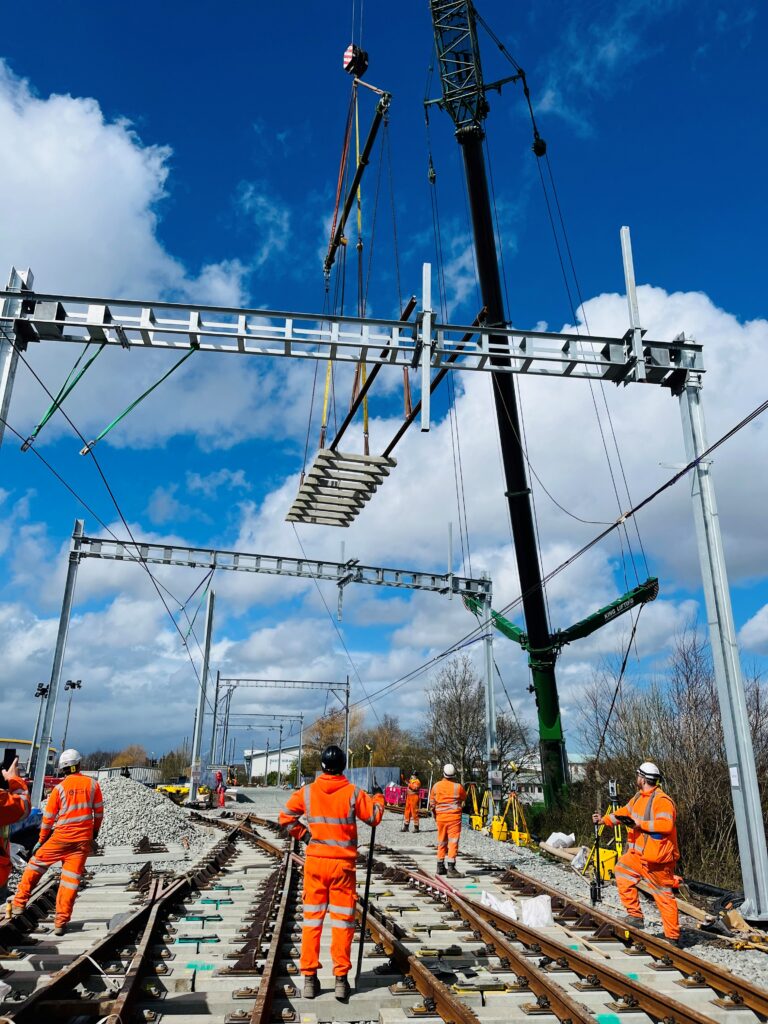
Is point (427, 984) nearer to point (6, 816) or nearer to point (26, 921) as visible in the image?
point (6, 816)

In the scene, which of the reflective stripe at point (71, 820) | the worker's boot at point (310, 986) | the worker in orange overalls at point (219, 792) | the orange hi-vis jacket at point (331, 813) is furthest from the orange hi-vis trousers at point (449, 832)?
the worker in orange overalls at point (219, 792)

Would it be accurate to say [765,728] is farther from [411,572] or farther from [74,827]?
[74,827]

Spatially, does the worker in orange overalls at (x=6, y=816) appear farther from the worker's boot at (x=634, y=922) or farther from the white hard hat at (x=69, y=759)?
the worker's boot at (x=634, y=922)

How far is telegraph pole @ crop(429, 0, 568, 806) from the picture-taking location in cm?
1642

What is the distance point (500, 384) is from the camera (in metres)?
17.3

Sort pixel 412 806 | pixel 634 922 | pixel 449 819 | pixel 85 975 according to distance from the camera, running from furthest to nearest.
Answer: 1. pixel 412 806
2. pixel 449 819
3. pixel 634 922
4. pixel 85 975

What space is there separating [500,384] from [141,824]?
13599 millimetres

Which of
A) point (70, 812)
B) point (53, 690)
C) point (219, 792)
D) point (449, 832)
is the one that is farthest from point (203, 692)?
point (70, 812)

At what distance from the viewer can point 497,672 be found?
2495 cm

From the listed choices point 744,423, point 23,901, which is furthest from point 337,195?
point 23,901

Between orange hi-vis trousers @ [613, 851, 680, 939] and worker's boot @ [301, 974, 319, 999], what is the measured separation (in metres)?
3.61

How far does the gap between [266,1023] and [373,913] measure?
3621 mm

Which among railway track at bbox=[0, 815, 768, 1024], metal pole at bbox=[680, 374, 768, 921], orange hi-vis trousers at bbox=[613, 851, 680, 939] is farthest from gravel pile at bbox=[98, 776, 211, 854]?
metal pole at bbox=[680, 374, 768, 921]

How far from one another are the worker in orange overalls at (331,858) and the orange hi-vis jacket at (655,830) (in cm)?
316
